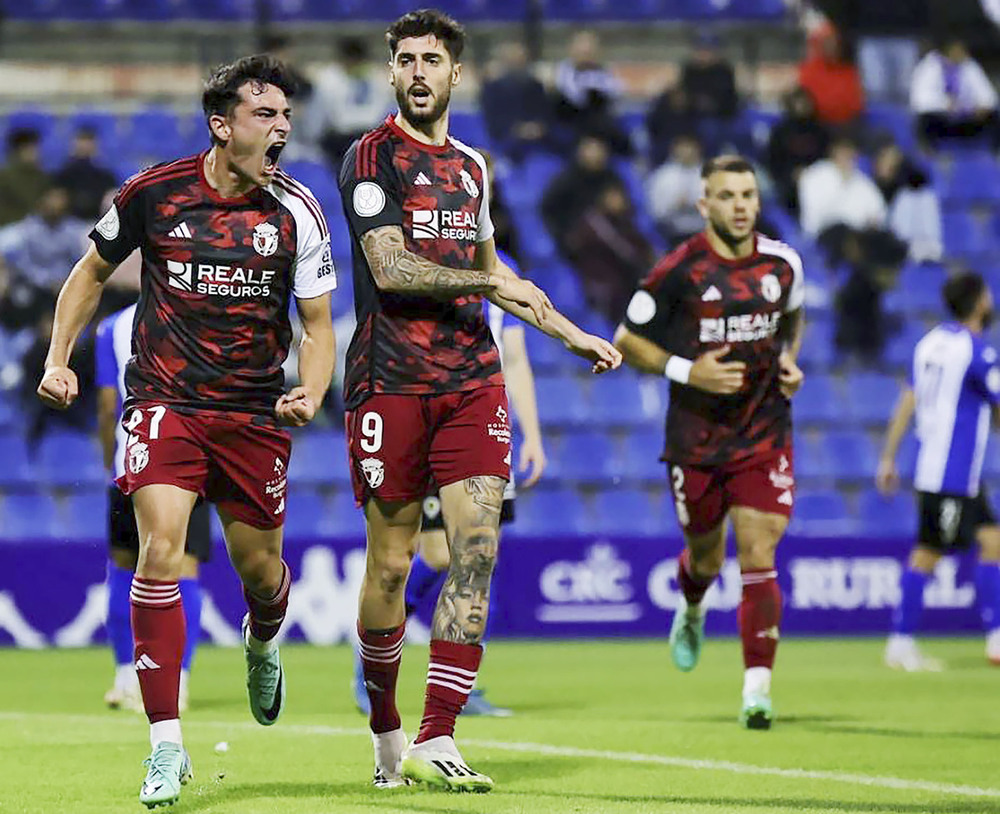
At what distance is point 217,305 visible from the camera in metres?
6.63

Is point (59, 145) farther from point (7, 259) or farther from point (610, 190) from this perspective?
point (610, 190)

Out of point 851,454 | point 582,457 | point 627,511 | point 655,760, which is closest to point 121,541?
point 655,760

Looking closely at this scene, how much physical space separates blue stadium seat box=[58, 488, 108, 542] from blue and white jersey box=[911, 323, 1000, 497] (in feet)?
20.1

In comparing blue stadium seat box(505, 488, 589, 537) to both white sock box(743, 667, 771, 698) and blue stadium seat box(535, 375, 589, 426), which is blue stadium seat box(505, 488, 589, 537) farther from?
white sock box(743, 667, 771, 698)

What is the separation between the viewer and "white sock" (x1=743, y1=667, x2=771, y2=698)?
29.5 ft

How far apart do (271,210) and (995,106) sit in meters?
14.7

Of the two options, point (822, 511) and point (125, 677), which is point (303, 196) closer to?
point (125, 677)

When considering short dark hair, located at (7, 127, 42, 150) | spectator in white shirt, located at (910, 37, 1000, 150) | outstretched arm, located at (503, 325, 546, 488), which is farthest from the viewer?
spectator in white shirt, located at (910, 37, 1000, 150)

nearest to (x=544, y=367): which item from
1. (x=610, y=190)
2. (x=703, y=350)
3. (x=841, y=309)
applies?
(x=610, y=190)

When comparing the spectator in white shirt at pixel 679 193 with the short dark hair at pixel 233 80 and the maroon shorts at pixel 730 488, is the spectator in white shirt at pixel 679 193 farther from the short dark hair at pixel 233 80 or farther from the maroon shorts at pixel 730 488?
the short dark hair at pixel 233 80

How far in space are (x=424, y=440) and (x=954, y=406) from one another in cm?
693

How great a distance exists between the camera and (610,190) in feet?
56.7

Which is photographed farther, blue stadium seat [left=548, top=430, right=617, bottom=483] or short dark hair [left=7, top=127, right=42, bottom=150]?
short dark hair [left=7, top=127, right=42, bottom=150]

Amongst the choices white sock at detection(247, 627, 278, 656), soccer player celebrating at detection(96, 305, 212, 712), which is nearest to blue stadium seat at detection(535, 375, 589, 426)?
soccer player celebrating at detection(96, 305, 212, 712)
